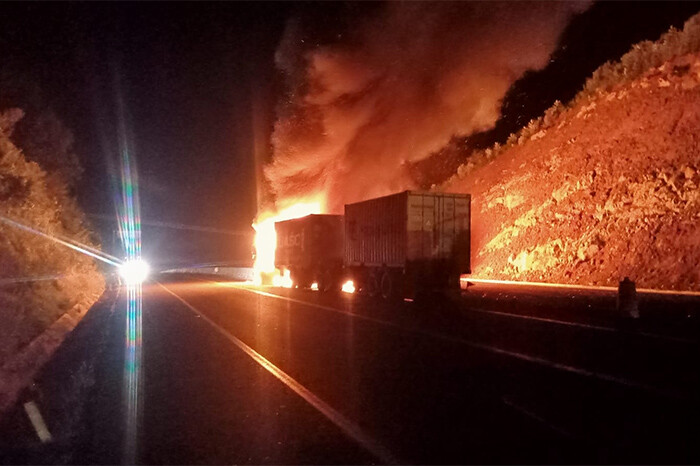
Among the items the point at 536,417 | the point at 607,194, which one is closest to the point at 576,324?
the point at 536,417

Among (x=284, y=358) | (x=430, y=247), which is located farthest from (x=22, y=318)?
(x=430, y=247)

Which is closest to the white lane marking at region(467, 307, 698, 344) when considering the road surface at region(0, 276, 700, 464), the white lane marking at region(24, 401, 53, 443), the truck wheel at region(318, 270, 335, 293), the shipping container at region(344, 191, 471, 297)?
the road surface at region(0, 276, 700, 464)

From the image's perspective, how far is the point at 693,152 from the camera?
91.2 ft

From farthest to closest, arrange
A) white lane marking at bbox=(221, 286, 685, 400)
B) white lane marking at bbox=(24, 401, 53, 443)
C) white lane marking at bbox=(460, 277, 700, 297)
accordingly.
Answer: white lane marking at bbox=(460, 277, 700, 297) < white lane marking at bbox=(221, 286, 685, 400) < white lane marking at bbox=(24, 401, 53, 443)

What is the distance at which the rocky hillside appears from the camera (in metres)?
17.4

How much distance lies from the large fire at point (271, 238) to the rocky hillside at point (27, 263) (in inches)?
427

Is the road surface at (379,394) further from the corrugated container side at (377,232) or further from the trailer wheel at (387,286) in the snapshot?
the trailer wheel at (387,286)

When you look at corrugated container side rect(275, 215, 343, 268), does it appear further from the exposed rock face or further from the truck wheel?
the exposed rock face

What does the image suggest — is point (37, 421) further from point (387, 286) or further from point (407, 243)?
point (387, 286)

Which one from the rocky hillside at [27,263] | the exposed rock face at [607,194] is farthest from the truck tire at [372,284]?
the rocky hillside at [27,263]

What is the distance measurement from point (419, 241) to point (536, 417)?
1675 centimetres

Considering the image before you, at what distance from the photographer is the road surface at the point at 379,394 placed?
273 inches

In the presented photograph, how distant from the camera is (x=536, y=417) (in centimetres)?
798

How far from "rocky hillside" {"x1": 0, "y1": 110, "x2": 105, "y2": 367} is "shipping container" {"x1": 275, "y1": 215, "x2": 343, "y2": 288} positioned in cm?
950
